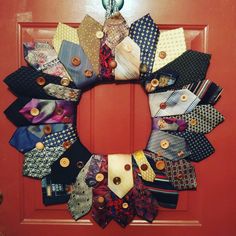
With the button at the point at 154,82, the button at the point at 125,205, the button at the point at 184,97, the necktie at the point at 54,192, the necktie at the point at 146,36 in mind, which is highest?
the necktie at the point at 146,36

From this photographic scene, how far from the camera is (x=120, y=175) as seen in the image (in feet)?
3.58

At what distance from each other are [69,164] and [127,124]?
0.79ft

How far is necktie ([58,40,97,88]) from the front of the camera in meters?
1.07

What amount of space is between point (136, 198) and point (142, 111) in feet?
0.98

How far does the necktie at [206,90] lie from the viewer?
108cm

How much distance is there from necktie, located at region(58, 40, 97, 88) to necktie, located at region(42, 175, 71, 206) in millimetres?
354

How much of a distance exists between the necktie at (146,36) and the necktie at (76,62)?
0.57ft

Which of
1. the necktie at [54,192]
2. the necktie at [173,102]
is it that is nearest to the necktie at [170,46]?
the necktie at [173,102]

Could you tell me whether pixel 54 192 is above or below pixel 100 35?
below

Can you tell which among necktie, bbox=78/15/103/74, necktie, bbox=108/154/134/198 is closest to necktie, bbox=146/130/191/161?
necktie, bbox=108/154/134/198

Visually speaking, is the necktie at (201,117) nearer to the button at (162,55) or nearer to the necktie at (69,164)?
the button at (162,55)

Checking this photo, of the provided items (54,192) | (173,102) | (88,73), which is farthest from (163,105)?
(54,192)

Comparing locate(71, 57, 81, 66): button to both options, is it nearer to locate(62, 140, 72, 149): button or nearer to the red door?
the red door

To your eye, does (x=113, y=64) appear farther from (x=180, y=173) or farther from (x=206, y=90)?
(x=180, y=173)
